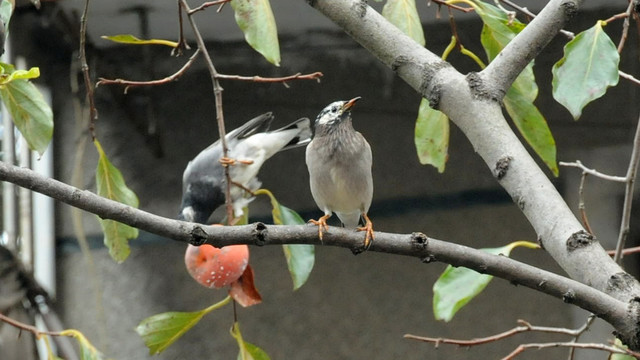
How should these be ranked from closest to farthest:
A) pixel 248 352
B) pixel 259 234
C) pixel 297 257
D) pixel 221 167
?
pixel 259 234, pixel 248 352, pixel 297 257, pixel 221 167

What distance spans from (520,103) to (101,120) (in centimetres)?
165

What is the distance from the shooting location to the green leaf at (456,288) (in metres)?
1.16

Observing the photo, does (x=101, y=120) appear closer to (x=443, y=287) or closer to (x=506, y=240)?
(x=506, y=240)

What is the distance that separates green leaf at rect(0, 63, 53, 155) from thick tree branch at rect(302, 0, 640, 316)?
1.37 feet

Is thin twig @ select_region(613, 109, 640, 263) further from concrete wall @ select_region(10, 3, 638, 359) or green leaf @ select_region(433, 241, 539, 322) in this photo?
concrete wall @ select_region(10, 3, 638, 359)

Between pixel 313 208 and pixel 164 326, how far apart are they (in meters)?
1.22

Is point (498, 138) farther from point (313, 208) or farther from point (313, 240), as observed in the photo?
point (313, 208)

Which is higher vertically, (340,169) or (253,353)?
(340,169)

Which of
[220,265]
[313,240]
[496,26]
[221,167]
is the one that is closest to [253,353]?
[220,265]

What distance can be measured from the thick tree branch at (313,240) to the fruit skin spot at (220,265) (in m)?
0.46

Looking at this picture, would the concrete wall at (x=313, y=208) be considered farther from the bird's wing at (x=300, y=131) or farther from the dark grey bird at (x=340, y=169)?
the dark grey bird at (x=340, y=169)

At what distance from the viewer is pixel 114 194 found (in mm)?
1356

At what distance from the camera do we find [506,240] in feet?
8.25

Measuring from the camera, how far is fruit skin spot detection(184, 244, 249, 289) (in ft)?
4.37
